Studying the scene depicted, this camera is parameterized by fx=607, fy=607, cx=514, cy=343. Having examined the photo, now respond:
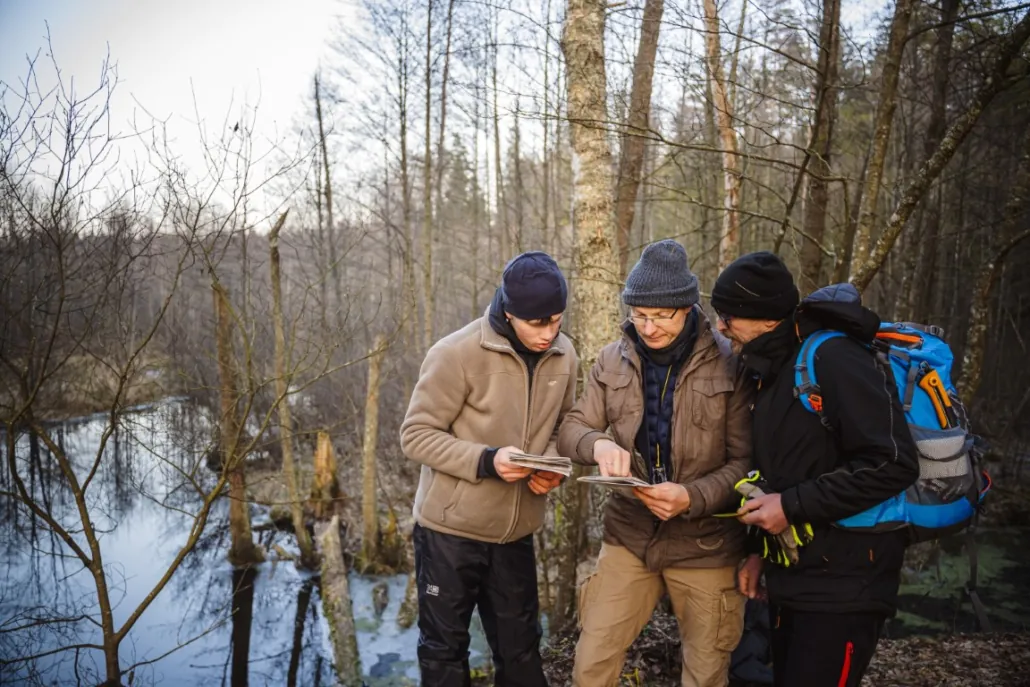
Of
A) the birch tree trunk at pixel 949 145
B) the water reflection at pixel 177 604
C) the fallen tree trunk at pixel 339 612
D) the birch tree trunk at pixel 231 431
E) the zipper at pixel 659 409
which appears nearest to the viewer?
the zipper at pixel 659 409

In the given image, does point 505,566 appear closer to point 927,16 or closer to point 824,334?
point 824,334

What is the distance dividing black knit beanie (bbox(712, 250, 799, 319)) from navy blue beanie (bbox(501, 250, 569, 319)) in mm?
699

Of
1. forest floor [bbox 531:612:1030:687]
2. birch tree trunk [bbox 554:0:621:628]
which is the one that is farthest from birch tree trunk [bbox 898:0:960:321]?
forest floor [bbox 531:612:1030:687]

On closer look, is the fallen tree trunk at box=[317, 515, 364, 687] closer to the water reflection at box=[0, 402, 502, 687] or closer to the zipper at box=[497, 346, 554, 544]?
the water reflection at box=[0, 402, 502, 687]

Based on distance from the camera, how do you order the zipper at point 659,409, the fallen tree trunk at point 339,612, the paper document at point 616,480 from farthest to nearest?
1. the fallen tree trunk at point 339,612
2. the zipper at point 659,409
3. the paper document at point 616,480

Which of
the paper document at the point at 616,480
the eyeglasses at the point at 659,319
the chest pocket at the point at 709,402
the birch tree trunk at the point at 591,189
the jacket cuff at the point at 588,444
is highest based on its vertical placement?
the birch tree trunk at the point at 591,189

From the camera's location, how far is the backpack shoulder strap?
215cm

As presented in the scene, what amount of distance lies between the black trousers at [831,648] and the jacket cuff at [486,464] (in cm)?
132

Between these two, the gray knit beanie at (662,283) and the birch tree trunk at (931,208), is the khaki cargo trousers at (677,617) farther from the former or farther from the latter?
the birch tree trunk at (931,208)

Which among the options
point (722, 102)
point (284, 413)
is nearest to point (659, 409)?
point (722, 102)

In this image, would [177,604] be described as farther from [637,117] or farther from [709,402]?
[709,402]

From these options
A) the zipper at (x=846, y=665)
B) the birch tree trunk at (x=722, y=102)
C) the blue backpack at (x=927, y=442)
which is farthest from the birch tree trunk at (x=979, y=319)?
the zipper at (x=846, y=665)

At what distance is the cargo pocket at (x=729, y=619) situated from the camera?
2.56 m

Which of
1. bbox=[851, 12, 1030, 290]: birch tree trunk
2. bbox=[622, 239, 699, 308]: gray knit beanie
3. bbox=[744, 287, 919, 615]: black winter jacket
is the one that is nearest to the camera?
bbox=[744, 287, 919, 615]: black winter jacket
